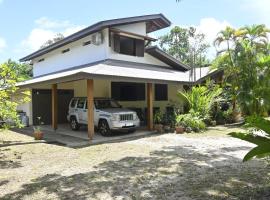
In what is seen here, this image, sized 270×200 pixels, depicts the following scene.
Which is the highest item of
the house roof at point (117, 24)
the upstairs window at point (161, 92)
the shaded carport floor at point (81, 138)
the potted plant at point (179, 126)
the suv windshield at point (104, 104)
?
the house roof at point (117, 24)

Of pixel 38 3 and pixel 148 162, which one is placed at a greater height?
pixel 38 3

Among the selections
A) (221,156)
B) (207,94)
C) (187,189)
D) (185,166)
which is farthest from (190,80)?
(187,189)

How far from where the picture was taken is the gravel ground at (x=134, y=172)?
623 centimetres

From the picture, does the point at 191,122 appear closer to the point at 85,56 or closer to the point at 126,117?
the point at 126,117

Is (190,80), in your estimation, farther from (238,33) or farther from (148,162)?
(148,162)

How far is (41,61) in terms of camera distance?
25438 mm

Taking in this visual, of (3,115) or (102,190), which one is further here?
(3,115)

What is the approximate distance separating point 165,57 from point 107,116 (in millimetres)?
9345

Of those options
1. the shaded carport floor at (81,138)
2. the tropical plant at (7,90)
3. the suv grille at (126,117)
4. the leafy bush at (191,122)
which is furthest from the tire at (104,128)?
the tropical plant at (7,90)

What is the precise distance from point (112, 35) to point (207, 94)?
6.71 metres

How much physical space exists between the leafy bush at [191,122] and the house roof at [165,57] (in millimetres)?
6689

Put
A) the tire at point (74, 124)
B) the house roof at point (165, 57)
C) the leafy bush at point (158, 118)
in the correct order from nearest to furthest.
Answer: the tire at point (74, 124) → the leafy bush at point (158, 118) → the house roof at point (165, 57)

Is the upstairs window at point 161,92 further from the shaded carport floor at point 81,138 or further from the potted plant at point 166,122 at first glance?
the shaded carport floor at point 81,138

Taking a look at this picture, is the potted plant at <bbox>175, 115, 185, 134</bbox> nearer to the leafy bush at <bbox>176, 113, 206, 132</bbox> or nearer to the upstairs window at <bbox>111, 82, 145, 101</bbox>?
the leafy bush at <bbox>176, 113, 206, 132</bbox>
